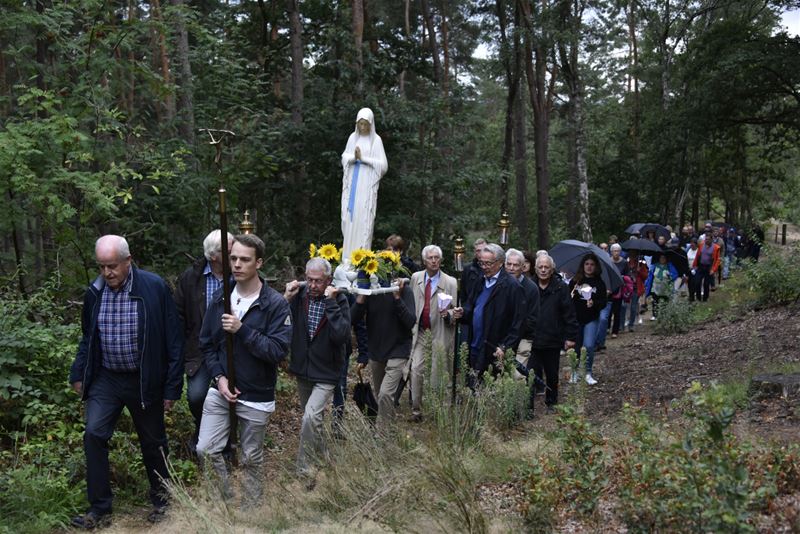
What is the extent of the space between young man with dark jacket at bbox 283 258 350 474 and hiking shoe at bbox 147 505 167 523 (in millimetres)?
998

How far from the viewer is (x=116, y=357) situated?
5.35 m

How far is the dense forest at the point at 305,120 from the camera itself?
9.20m

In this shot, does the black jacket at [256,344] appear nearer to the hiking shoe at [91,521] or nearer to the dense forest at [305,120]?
the hiking shoe at [91,521]

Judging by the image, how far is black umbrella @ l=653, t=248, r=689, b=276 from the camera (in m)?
16.0

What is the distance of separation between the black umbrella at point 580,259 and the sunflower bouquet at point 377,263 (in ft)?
10.8

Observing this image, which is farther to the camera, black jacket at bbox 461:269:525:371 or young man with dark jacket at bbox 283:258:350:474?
black jacket at bbox 461:269:525:371

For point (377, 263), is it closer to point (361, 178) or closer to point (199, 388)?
point (199, 388)

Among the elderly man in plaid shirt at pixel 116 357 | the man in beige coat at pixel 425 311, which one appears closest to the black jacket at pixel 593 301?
the man in beige coat at pixel 425 311

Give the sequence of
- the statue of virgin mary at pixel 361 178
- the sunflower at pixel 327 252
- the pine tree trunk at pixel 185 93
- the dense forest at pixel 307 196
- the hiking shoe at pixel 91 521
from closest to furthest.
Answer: the dense forest at pixel 307 196 < the hiking shoe at pixel 91 521 < the sunflower at pixel 327 252 < the statue of virgin mary at pixel 361 178 < the pine tree trunk at pixel 185 93

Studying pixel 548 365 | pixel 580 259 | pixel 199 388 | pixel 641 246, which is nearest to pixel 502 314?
pixel 548 365

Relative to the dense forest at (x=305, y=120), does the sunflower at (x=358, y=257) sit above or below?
below

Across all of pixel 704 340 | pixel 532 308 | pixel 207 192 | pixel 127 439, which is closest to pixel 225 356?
pixel 127 439

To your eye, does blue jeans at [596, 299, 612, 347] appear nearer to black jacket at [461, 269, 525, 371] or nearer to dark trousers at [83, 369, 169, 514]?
black jacket at [461, 269, 525, 371]

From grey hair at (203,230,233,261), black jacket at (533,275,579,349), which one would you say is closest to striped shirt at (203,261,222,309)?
grey hair at (203,230,233,261)
